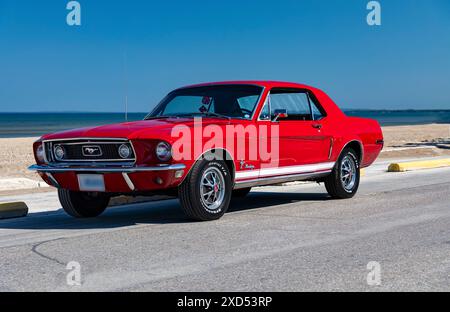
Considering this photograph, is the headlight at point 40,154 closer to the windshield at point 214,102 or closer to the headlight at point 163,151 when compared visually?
the windshield at point 214,102

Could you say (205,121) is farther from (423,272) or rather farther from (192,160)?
(423,272)

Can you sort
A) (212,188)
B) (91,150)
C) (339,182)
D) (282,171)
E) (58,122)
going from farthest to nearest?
1. (58,122)
2. (339,182)
3. (282,171)
4. (212,188)
5. (91,150)

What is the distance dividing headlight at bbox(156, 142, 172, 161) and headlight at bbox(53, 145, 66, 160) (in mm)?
1261

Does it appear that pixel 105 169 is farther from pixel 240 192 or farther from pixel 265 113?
pixel 240 192

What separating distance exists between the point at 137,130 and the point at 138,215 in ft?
5.35

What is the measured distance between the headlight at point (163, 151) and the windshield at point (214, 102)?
1.28 metres

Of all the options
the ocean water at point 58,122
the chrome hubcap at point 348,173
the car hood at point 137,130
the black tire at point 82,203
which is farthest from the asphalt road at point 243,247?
the ocean water at point 58,122

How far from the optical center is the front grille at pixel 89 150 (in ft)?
24.4

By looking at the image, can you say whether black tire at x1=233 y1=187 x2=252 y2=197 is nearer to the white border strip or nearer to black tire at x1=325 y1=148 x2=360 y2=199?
black tire at x1=325 y1=148 x2=360 y2=199

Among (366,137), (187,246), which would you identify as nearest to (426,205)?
(366,137)

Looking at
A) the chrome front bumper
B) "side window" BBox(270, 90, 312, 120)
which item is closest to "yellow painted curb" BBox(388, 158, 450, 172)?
"side window" BBox(270, 90, 312, 120)

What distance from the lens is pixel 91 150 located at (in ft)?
25.0

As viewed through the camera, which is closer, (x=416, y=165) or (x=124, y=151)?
(x=124, y=151)

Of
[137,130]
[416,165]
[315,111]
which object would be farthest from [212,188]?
[416,165]
